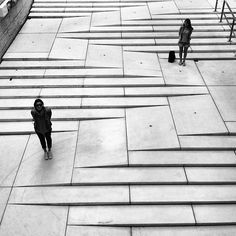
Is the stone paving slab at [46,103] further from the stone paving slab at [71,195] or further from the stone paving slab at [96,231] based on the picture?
the stone paving slab at [96,231]

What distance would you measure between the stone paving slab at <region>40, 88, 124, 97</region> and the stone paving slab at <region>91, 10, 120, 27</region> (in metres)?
4.24

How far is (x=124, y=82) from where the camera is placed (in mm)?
9453

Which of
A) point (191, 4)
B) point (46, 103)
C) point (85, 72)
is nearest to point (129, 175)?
point (46, 103)

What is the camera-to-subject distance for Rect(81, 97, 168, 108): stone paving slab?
28.2 feet

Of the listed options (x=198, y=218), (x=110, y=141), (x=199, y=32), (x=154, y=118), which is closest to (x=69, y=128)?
(x=110, y=141)

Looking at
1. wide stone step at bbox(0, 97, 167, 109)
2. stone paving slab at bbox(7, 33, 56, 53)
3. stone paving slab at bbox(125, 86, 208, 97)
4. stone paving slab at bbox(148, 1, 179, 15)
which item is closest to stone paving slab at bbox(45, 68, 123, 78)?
stone paving slab at bbox(125, 86, 208, 97)

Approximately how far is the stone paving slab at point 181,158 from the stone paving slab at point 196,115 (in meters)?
0.66

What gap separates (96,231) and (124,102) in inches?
155

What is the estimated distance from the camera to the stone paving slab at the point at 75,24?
12195 millimetres

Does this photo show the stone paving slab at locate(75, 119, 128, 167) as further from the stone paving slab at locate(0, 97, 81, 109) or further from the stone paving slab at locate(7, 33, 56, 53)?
the stone paving slab at locate(7, 33, 56, 53)

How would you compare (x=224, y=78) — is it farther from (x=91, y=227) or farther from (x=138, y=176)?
(x=91, y=227)

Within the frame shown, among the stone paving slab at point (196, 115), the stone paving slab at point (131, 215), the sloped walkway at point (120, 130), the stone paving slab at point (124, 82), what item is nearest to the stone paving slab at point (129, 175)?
the sloped walkway at point (120, 130)

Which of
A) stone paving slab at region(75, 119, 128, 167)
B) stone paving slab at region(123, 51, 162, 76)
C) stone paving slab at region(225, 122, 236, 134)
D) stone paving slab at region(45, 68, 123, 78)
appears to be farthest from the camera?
stone paving slab at region(123, 51, 162, 76)

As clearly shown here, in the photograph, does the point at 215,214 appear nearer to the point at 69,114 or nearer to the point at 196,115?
the point at 196,115
